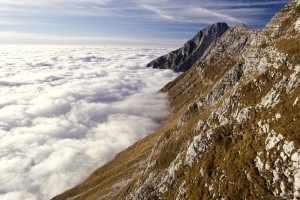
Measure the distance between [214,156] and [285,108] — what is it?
74.7 ft

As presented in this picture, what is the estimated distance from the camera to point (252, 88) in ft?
271

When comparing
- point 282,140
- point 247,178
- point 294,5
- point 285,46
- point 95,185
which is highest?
point 294,5

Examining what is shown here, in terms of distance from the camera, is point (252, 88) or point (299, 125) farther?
point (252, 88)

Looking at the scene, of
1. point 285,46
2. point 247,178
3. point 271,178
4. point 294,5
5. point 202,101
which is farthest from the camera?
point 202,101

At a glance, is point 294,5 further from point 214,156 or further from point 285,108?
point 214,156

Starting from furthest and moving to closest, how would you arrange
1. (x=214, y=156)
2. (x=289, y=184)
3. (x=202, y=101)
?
(x=202, y=101), (x=214, y=156), (x=289, y=184)

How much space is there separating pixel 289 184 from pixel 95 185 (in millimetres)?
139389

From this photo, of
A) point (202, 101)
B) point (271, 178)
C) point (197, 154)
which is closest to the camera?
point (271, 178)

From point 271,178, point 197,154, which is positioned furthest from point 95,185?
point 271,178

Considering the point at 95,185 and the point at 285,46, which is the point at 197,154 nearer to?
the point at 285,46

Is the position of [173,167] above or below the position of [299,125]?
below

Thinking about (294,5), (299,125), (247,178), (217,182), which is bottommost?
(217,182)

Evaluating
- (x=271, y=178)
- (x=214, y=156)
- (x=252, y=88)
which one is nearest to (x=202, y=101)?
(x=252, y=88)

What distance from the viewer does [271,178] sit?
54750 millimetres
